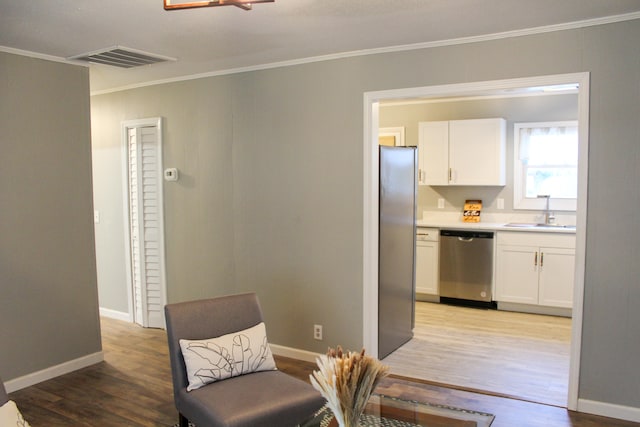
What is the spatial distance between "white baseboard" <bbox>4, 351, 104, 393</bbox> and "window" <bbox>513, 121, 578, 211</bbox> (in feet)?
15.7

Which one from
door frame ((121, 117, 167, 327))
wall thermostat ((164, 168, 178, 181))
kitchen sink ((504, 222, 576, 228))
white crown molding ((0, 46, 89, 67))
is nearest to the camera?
white crown molding ((0, 46, 89, 67))

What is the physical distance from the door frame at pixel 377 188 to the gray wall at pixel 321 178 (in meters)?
0.05

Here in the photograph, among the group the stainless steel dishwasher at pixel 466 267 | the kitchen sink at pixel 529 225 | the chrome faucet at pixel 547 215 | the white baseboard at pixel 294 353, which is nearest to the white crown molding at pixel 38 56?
the white baseboard at pixel 294 353

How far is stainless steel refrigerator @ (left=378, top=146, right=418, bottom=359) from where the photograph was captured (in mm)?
4129

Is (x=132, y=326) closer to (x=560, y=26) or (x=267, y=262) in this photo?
(x=267, y=262)

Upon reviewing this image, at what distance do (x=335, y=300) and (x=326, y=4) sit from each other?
2257 mm

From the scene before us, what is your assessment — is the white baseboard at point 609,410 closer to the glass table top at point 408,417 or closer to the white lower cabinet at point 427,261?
the glass table top at point 408,417

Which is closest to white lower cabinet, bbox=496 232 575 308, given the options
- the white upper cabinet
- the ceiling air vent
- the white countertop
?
the white countertop

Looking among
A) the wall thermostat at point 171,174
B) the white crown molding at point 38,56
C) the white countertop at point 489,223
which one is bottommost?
the white countertop at point 489,223

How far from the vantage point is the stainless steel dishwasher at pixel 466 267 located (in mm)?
5680

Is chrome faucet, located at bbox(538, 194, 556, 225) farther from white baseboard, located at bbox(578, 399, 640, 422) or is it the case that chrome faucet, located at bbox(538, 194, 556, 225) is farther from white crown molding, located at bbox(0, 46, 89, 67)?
white crown molding, located at bbox(0, 46, 89, 67)

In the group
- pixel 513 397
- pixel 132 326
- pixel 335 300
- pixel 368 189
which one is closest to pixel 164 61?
pixel 368 189

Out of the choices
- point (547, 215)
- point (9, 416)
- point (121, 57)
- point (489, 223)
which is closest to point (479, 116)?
point (489, 223)

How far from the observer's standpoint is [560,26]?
316cm
